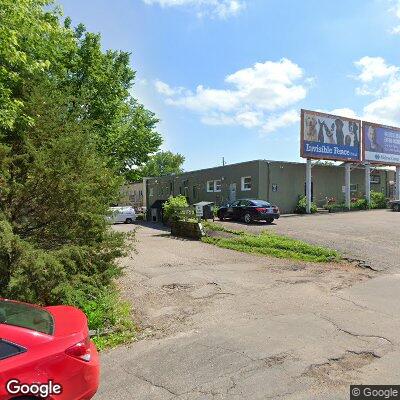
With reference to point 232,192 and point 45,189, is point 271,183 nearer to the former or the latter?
point 232,192

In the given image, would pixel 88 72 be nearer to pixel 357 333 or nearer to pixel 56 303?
pixel 56 303

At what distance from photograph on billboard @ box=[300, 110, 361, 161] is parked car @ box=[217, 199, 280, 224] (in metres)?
7.05

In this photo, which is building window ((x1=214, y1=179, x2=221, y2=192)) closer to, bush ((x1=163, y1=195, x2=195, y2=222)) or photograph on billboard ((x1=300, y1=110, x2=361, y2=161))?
photograph on billboard ((x1=300, y1=110, x2=361, y2=161))

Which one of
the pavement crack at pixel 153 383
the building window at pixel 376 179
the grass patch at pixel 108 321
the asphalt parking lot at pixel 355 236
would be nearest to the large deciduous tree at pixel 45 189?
the grass patch at pixel 108 321

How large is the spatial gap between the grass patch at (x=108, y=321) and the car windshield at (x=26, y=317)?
1.92 metres

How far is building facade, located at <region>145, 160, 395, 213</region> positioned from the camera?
2903 cm

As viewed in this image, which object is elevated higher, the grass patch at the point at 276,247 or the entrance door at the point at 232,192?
the entrance door at the point at 232,192

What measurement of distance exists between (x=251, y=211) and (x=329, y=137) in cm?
1063

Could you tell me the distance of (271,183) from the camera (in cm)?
2911

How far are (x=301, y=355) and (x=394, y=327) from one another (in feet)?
6.84

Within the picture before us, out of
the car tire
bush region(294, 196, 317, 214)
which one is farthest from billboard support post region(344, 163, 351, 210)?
the car tire

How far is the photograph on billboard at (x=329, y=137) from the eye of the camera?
93.3 feet

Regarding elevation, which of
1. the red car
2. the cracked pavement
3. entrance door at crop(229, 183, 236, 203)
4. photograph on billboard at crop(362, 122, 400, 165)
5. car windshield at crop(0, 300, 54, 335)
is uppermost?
photograph on billboard at crop(362, 122, 400, 165)

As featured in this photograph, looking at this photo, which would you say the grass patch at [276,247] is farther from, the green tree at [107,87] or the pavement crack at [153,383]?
the pavement crack at [153,383]
